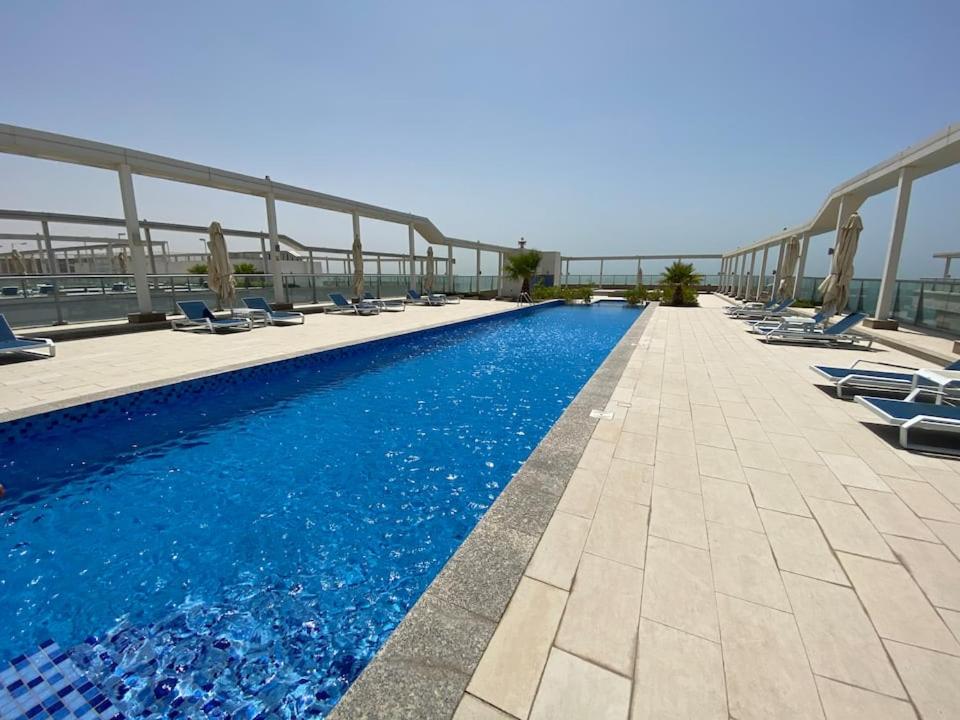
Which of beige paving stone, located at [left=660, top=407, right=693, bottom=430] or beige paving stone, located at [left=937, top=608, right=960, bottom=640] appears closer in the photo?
beige paving stone, located at [left=937, top=608, right=960, bottom=640]

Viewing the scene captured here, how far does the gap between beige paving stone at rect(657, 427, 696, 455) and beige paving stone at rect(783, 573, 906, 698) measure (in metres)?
A: 1.36

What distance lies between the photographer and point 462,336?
10.6 metres

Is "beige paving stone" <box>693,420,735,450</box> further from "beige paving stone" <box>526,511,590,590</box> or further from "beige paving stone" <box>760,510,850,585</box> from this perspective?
"beige paving stone" <box>526,511,590,590</box>

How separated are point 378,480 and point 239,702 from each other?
1.81m

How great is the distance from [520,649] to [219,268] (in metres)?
11.1

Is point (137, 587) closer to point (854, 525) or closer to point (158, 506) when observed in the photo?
point (158, 506)

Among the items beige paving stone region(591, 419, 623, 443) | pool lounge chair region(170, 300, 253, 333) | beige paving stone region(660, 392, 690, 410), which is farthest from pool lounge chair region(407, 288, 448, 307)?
beige paving stone region(591, 419, 623, 443)

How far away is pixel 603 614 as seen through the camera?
62.1 inches

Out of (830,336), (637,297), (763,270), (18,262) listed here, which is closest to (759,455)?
(830,336)

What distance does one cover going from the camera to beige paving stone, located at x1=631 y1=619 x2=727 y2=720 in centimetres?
121

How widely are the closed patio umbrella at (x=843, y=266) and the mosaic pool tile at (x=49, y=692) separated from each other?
11336 mm

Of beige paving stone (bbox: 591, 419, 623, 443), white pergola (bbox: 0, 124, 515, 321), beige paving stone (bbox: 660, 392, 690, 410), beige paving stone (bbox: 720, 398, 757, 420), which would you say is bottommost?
beige paving stone (bbox: 591, 419, 623, 443)

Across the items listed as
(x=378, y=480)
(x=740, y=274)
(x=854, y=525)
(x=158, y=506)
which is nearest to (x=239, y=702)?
(x=378, y=480)

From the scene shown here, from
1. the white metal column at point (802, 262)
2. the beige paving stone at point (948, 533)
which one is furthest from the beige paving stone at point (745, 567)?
the white metal column at point (802, 262)
